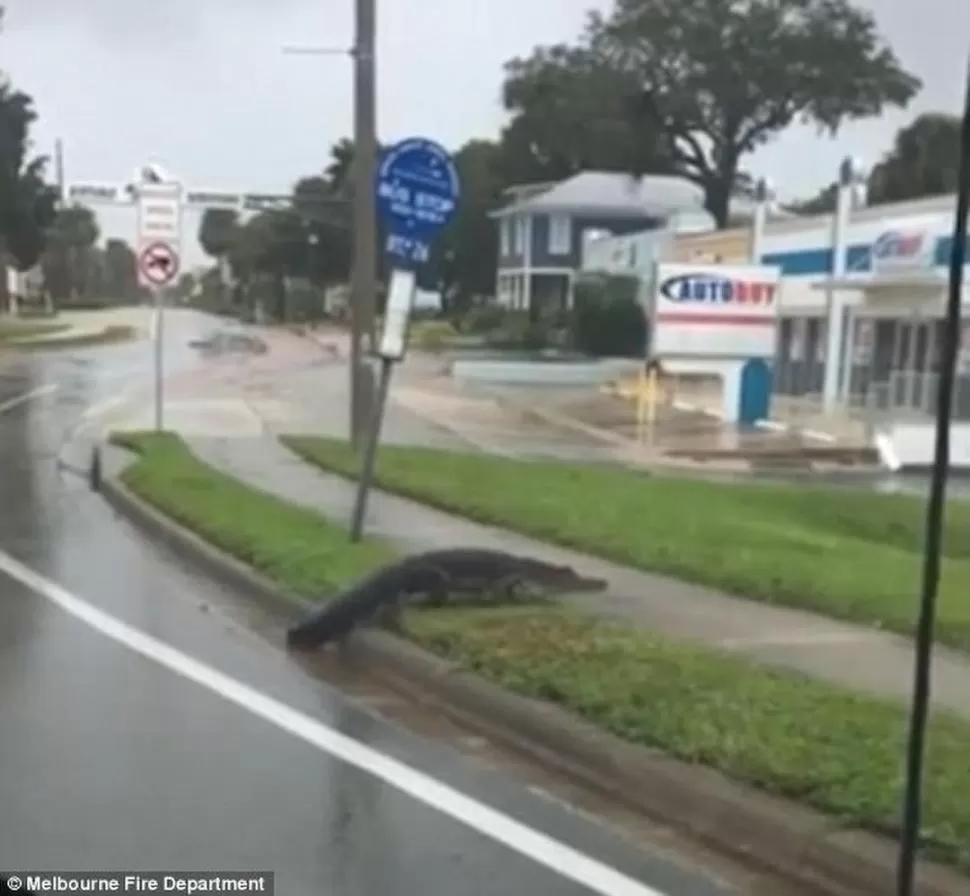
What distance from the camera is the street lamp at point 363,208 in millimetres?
21719

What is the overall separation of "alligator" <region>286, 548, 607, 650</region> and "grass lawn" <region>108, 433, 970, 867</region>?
21 centimetres

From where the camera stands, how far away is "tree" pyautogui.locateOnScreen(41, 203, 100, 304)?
473 feet

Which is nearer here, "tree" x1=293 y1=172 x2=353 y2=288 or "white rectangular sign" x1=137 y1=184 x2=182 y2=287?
"white rectangular sign" x1=137 y1=184 x2=182 y2=287

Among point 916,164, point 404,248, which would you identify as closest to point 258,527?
point 404,248

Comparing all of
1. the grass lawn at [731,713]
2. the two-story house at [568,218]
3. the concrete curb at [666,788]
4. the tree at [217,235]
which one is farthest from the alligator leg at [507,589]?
the tree at [217,235]

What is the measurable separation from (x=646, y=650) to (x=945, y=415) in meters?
4.39

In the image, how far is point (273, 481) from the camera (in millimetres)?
19625

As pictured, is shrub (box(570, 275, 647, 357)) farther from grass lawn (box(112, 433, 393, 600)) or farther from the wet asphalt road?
the wet asphalt road

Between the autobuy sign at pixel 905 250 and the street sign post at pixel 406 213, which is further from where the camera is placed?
the autobuy sign at pixel 905 250

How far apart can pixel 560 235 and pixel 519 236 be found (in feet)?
9.86

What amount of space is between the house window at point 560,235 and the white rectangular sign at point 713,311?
2041 inches

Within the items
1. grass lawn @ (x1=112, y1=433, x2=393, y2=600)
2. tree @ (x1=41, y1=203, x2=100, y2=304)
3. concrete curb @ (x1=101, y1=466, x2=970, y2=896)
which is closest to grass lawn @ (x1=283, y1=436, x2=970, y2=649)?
grass lawn @ (x1=112, y1=433, x2=393, y2=600)

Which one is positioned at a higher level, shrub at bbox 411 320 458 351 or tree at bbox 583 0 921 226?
tree at bbox 583 0 921 226

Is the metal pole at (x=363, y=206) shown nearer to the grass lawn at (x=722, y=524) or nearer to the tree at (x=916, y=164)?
the grass lawn at (x=722, y=524)
